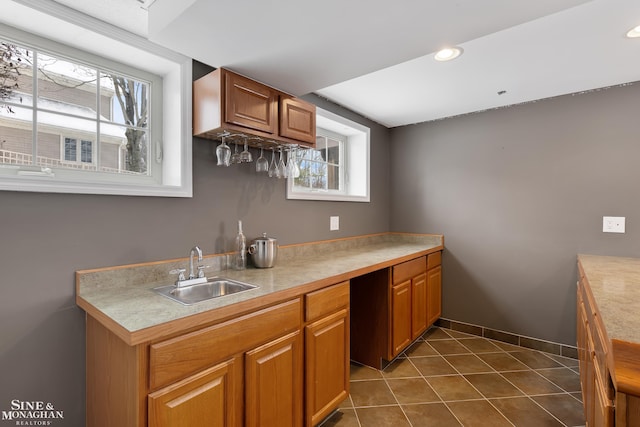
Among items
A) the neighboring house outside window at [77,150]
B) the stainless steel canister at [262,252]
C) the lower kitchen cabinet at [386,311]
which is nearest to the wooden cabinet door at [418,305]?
the lower kitchen cabinet at [386,311]

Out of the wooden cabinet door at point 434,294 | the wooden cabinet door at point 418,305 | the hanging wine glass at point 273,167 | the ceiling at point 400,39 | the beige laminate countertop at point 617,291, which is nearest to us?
the beige laminate countertop at point 617,291

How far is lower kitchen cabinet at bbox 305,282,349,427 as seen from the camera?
5.18 feet

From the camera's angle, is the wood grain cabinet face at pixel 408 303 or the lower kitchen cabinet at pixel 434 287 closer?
the wood grain cabinet face at pixel 408 303

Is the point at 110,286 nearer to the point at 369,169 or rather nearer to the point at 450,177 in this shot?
the point at 369,169

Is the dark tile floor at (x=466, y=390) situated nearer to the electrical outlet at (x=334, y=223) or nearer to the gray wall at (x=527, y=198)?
the gray wall at (x=527, y=198)

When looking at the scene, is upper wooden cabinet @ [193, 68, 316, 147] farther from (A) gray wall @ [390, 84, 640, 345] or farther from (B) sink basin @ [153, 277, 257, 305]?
(A) gray wall @ [390, 84, 640, 345]

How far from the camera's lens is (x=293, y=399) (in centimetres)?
149

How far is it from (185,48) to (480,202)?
2.75 meters

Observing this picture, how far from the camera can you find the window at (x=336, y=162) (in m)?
2.78

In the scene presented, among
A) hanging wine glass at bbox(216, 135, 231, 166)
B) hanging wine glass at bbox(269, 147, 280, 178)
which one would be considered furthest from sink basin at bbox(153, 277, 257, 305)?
hanging wine glass at bbox(269, 147, 280, 178)

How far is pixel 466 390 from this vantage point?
2.10m

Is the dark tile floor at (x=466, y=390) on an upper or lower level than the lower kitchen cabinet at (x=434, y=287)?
lower

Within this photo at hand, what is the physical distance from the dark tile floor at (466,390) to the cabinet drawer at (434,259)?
2.37 feet

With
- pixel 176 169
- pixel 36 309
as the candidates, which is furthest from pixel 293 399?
pixel 176 169
